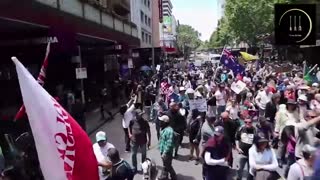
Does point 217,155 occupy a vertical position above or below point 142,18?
below

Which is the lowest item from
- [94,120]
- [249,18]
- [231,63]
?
[94,120]

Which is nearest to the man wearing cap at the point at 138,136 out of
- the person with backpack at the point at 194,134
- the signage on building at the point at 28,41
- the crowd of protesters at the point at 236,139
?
the crowd of protesters at the point at 236,139

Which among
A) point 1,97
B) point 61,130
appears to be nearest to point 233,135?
point 61,130

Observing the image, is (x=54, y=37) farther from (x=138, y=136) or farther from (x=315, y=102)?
(x=315, y=102)

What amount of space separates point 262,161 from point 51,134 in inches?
176

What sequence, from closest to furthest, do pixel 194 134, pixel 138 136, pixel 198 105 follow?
1. pixel 138 136
2. pixel 194 134
3. pixel 198 105

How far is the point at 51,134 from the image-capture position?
4742 millimetres

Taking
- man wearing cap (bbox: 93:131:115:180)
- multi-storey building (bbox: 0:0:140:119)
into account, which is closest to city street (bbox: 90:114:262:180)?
man wearing cap (bbox: 93:131:115:180)

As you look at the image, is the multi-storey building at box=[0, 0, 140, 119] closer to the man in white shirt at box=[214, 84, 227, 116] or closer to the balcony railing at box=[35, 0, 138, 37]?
the balcony railing at box=[35, 0, 138, 37]

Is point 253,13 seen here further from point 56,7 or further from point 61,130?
point 61,130

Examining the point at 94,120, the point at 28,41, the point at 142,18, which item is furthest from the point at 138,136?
the point at 142,18

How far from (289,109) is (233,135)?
4.42 ft

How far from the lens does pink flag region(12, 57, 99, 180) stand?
4.69 meters

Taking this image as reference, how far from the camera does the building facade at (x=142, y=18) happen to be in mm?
58844
